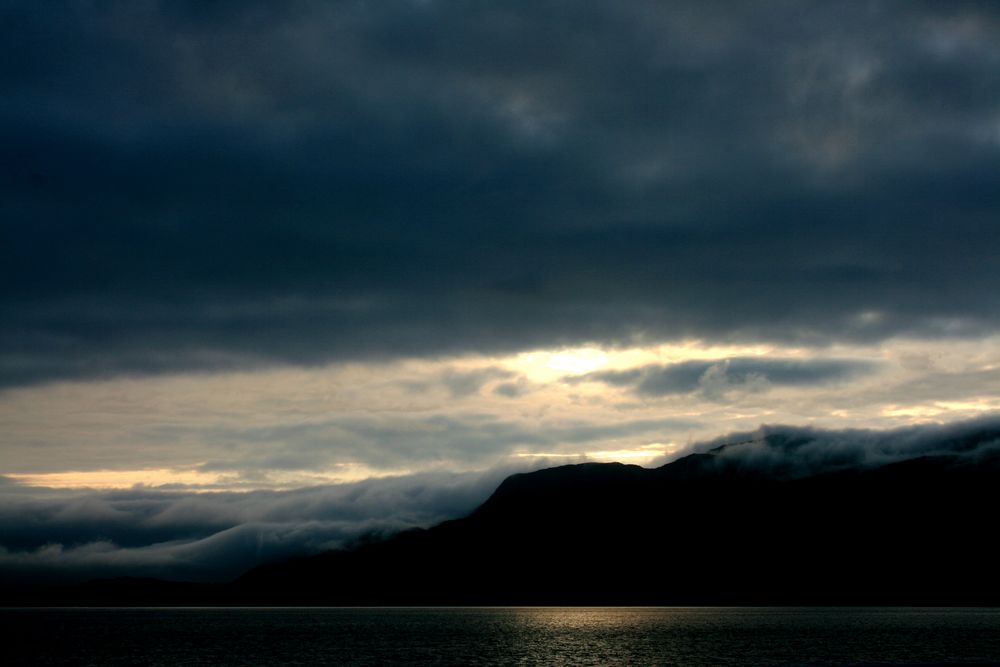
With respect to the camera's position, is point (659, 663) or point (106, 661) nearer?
point (659, 663)

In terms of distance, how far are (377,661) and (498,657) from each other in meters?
23.9

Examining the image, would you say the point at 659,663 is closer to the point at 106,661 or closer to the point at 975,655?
the point at 975,655

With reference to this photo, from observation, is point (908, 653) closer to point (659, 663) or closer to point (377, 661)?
point (659, 663)

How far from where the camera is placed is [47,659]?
624 ft

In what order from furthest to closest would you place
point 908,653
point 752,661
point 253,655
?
point 253,655
point 908,653
point 752,661

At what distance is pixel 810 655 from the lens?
183 meters

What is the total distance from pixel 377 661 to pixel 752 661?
221 feet

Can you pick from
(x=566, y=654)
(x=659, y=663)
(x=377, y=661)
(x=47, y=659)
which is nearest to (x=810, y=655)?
(x=659, y=663)

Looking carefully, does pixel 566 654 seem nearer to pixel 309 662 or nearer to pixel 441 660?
pixel 441 660

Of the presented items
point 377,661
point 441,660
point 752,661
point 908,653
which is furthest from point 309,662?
point 908,653

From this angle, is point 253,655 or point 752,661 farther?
point 253,655

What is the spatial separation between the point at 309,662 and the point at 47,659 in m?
56.4

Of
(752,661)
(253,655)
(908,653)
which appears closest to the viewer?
(752,661)

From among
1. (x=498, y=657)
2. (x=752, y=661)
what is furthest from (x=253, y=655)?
(x=752, y=661)
